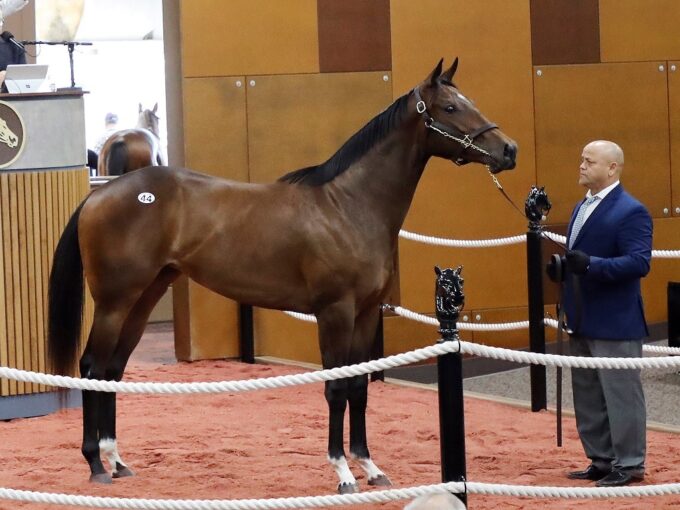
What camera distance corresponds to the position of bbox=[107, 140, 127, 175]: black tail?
10.2 metres

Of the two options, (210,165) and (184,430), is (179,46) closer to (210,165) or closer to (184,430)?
(210,165)

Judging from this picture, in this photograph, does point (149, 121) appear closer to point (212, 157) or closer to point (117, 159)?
point (117, 159)

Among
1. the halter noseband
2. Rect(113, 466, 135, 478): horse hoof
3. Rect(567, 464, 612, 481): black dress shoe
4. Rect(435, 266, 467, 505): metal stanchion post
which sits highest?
the halter noseband

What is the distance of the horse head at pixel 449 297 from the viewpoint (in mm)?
4082

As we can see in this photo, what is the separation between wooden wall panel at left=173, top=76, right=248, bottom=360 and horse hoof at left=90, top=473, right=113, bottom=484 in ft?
10.8

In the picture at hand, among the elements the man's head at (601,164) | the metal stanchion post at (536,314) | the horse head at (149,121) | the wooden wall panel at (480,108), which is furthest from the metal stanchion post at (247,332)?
the man's head at (601,164)

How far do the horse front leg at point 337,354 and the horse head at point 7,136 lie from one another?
92.9 inches

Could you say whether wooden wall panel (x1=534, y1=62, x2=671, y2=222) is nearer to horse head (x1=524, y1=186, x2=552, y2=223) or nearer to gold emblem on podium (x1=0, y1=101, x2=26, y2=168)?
horse head (x1=524, y1=186, x2=552, y2=223)

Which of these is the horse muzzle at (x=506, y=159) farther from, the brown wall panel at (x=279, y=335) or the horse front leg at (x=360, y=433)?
the brown wall panel at (x=279, y=335)

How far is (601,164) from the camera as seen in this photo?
5.14 meters

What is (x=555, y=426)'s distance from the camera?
6.48 metres

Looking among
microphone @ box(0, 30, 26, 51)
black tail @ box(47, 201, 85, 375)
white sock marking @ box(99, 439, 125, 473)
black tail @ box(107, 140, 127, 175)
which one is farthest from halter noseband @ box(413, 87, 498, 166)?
black tail @ box(107, 140, 127, 175)

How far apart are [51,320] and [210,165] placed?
123 inches

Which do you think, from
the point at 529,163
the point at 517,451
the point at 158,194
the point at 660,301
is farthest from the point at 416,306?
the point at 158,194
